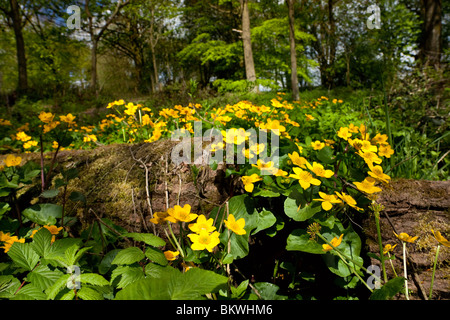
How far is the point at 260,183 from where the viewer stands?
3.51 ft

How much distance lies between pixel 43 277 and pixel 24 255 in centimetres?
12

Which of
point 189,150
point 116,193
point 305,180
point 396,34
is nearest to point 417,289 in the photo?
point 305,180

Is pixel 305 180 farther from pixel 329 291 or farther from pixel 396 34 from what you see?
pixel 396 34

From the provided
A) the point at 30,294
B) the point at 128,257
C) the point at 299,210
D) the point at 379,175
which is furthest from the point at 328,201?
the point at 30,294

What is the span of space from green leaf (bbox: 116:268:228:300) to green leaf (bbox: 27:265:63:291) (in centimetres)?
41

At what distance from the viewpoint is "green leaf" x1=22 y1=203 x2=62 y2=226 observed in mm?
1067

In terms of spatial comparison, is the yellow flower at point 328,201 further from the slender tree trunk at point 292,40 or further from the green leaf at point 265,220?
the slender tree trunk at point 292,40

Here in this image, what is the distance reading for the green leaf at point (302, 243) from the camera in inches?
32.1

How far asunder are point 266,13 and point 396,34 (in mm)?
10655

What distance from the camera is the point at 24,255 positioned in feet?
2.64

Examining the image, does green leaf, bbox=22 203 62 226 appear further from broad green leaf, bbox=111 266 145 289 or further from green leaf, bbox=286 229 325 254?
green leaf, bbox=286 229 325 254

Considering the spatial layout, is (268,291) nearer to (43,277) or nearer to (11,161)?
(43,277)

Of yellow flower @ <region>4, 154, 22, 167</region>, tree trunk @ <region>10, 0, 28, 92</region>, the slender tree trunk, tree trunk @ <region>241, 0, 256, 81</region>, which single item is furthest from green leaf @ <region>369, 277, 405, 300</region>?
tree trunk @ <region>10, 0, 28, 92</region>

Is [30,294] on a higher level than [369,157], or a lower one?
lower
